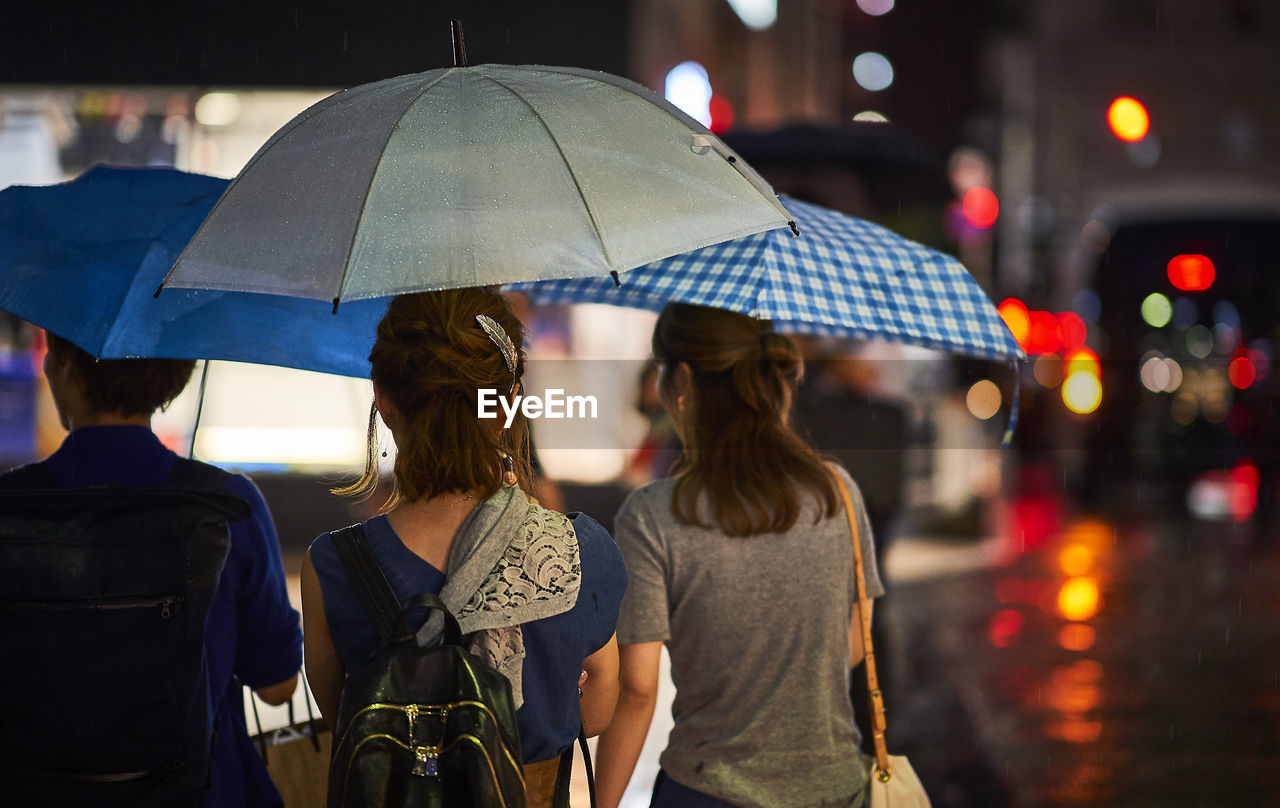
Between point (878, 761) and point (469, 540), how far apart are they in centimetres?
137

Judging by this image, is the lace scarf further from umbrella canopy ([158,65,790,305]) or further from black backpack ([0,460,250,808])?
black backpack ([0,460,250,808])

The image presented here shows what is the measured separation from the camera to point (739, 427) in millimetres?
3064

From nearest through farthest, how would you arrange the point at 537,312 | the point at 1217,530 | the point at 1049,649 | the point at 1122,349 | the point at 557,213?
the point at 557,213 < the point at 1049,649 < the point at 537,312 < the point at 1217,530 < the point at 1122,349

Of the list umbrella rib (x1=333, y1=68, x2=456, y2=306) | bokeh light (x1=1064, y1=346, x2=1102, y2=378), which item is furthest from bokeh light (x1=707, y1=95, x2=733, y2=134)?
bokeh light (x1=1064, y1=346, x2=1102, y2=378)

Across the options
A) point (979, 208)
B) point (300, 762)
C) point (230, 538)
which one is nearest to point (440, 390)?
point (230, 538)

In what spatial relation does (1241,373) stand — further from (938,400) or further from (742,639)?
(742,639)

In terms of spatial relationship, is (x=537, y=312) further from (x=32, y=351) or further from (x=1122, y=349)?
(x=1122, y=349)

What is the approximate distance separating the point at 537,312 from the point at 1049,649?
179 inches

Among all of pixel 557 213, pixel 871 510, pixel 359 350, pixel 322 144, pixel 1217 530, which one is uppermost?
pixel 322 144

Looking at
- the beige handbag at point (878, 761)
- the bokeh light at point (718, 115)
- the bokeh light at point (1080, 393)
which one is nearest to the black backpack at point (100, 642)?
the beige handbag at point (878, 761)

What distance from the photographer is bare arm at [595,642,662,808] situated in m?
2.97

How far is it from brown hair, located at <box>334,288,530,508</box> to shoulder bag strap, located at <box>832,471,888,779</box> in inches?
42.0

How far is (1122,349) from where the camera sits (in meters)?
24.0

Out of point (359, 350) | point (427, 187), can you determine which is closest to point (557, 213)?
point (427, 187)
